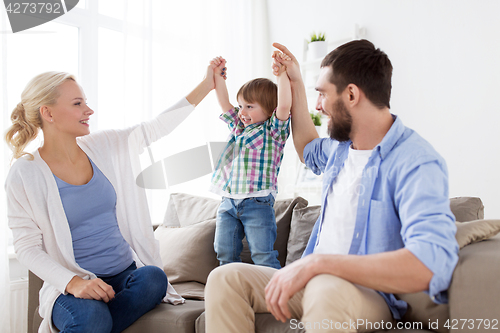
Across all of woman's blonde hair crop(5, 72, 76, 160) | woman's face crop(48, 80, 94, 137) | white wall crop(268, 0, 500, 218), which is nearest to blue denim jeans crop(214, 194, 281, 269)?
woman's face crop(48, 80, 94, 137)

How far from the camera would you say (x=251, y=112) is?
1.74 m

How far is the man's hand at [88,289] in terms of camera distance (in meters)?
1.30

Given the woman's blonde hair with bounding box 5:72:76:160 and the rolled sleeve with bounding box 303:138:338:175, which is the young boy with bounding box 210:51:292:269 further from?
the woman's blonde hair with bounding box 5:72:76:160

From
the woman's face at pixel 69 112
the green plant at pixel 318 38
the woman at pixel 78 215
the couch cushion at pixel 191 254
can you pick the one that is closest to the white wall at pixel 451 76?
the green plant at pixel 318 38

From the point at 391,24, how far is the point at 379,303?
211 cm

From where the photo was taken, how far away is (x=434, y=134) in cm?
237

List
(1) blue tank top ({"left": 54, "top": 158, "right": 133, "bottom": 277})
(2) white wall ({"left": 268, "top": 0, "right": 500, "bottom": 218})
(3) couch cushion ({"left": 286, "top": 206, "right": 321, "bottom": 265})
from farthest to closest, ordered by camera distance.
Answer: (2) white wall ({"left": 268, "top": 0, "right": 500, "bottom": 218}) → (3) couch cushion ({"left": 286, "top": 206, "right": 321, "bottom": 265}) → (1) blue tank top ({"left": 54, "top": 158, "right": 133, "bottom": 277})

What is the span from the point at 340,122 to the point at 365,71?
0.56 ft

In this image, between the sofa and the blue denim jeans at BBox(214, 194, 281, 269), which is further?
the blue denim jeans at BBox(214, 194, 281, 269)

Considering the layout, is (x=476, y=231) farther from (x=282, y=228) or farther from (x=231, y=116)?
(x=231, y=116)

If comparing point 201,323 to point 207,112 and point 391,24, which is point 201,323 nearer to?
point 207,112

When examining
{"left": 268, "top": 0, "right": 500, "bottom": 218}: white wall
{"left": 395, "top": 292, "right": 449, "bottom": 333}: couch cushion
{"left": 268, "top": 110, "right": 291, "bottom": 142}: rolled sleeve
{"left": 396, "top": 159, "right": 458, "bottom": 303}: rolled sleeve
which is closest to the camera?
{"left": 396, "top": 159, "right": 458, "bottom": 303}: rolled sleeve

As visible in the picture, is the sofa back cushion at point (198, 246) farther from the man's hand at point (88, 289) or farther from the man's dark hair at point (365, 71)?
the man's dark hair at point (365, 71)

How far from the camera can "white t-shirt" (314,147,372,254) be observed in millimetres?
1146
